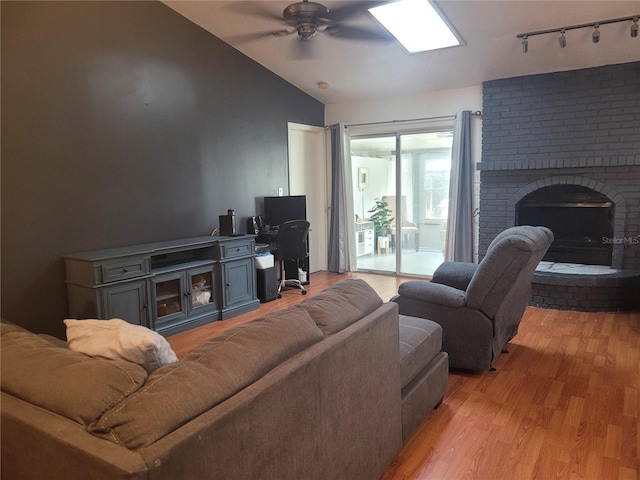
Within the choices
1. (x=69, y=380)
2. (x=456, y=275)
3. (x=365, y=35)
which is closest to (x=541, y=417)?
(x=456, y=275)

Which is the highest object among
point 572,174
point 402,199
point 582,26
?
point 582,26

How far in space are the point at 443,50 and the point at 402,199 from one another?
2.23m

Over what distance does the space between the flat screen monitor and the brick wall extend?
7.71 feet

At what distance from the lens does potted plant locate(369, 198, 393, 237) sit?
6680 mm

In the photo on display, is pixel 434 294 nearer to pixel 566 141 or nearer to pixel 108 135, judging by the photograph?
pixel 566 141

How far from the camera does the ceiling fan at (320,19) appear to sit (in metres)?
3.28

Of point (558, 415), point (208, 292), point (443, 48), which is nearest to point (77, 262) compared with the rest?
point (208, 292)

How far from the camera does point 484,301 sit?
294cm

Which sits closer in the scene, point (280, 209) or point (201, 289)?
point (201, 289)

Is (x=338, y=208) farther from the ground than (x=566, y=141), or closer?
closer

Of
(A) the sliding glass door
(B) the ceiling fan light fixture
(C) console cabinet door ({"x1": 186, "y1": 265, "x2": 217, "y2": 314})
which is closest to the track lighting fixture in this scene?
(A) the sliding glass door

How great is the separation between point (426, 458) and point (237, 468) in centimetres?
138

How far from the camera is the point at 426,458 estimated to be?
7.18 feet

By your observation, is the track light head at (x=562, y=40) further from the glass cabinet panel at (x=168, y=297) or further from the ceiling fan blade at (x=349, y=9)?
the glass cabinet panel at (x=168, y=297)
